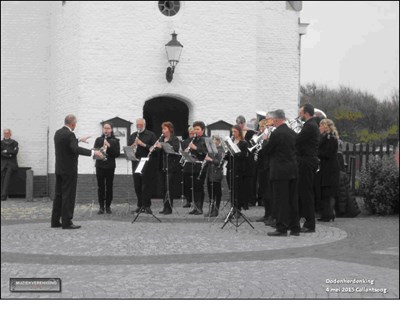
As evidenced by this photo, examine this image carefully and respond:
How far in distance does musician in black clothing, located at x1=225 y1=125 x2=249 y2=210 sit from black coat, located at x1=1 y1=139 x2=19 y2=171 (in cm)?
603

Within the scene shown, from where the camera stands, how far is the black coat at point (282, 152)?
31.4 ft

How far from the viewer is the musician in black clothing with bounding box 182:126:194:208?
41.4 feet

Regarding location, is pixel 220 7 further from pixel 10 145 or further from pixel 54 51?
pixel 10 145

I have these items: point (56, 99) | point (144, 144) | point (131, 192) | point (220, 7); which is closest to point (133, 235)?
point (144, 144)

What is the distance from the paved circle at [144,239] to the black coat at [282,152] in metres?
0.89

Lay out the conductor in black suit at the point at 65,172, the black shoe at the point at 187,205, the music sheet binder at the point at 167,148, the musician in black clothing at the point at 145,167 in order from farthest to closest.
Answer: the black shoe at the point at 187,205 → the music sheet binder at the point at 167,148 → the musician in black clothing at the point at 145,167 → the conductor in black suit at the point at 65,172

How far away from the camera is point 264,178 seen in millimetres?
11844

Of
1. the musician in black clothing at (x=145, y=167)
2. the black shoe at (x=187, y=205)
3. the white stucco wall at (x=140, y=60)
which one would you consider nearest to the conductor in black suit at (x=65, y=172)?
the musician in black clothing at (x=145, y=167)

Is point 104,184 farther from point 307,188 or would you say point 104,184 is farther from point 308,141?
point 308,141

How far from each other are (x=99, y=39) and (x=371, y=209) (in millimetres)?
7276

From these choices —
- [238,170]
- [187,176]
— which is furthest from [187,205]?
[238,170]

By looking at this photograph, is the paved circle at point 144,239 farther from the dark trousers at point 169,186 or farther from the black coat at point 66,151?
the dark trousers at point 169,186

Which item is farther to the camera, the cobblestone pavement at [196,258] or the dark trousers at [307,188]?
the dark trousers at [307,188]

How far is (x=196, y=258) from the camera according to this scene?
25.7 ft
